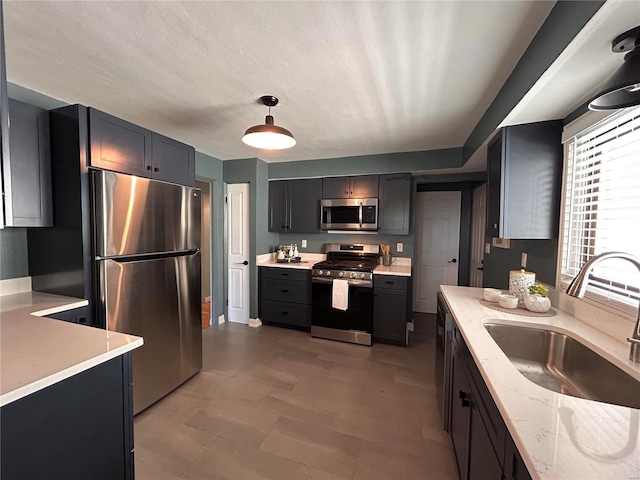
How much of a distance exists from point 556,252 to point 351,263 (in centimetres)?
225

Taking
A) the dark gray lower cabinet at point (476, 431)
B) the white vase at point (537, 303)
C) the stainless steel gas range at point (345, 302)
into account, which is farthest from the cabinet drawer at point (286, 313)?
the white vase at point (537, 303)

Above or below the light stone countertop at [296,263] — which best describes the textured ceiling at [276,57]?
above

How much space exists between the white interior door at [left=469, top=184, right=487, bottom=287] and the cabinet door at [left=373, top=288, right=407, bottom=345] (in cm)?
126

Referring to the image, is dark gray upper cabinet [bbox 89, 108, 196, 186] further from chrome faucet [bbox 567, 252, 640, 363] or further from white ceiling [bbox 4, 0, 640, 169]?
chrome faucet [bbox 567, 252, 640, 363]

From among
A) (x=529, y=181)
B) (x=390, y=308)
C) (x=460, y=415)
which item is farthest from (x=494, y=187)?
(x=390, y=308)

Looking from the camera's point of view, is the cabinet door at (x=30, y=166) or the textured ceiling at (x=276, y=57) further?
the cabinet door at (x=30, y=166)

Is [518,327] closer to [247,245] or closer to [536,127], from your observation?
[536,127]

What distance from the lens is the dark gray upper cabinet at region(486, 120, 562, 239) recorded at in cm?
176

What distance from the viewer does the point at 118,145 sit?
6.32 feet

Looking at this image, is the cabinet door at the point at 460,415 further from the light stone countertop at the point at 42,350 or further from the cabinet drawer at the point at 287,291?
the cabinet drawer at the point at 287,291

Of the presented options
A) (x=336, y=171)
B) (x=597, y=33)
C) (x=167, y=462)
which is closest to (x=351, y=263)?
(x=336, y=171)

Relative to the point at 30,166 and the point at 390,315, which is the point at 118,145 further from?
the point at 390,315

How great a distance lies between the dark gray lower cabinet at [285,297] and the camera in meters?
3.65

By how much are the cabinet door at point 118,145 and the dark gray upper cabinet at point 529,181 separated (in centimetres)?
258
